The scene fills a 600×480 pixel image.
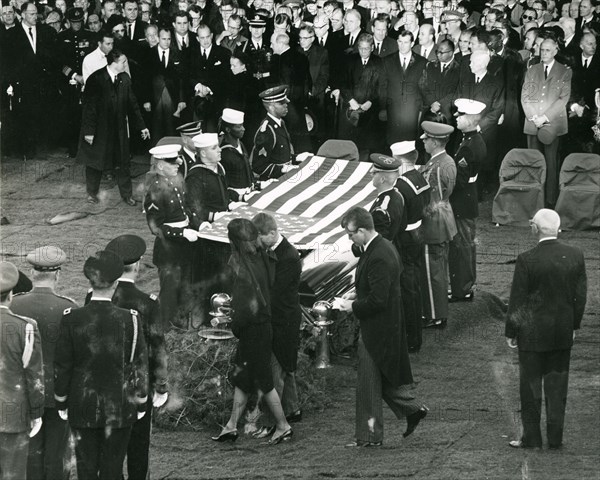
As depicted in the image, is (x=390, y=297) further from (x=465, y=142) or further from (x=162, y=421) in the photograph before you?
(x=465, y=142)

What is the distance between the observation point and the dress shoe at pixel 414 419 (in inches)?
317

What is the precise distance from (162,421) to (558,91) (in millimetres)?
6781

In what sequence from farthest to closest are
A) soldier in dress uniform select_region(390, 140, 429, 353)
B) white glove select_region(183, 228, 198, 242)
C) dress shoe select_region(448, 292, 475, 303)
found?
dress shoe select_region(448, 292, 475, 303), soldier in dress uniform select_region(390, 140, 429, 353), white glove select_region(183, 228, 198, 242)

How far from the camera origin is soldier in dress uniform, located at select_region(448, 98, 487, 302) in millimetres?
10961

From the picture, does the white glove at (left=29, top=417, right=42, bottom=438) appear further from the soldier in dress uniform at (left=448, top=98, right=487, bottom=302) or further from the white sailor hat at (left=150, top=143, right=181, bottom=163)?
the soldier in dress uniform at (left=448, top=98, right=487, bottom=302)

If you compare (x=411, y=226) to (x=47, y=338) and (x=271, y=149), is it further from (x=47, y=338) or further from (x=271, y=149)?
(x=47, y=338)

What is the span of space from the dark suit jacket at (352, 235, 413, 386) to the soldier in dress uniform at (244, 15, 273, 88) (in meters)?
6.37

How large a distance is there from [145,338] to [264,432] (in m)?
1.47

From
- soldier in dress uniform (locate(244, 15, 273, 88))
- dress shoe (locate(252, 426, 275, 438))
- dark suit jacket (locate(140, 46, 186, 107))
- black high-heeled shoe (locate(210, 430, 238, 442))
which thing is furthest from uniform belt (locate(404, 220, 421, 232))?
dark suit jacket (locate(140, 46, 186, 107))

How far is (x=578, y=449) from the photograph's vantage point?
313 inches

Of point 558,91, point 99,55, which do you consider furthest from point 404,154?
point 99,55

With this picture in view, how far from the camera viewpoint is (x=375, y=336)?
26.3ft

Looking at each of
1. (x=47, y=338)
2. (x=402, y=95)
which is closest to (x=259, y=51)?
(x=402, y=95)

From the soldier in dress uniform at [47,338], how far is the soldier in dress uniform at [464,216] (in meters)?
4.61
